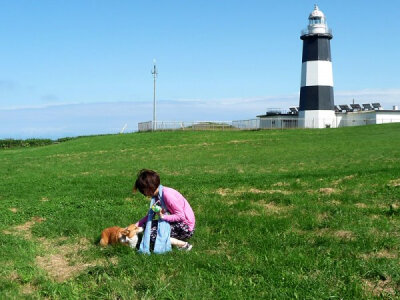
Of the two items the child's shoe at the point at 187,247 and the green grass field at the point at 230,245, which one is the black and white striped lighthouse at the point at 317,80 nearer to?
the green grass field at the point at 230,245

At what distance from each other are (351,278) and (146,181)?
3.29 meters

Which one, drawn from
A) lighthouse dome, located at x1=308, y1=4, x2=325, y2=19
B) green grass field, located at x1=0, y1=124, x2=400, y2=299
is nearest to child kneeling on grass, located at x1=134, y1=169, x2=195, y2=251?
green grass field, located at x1=0, y1=124, x2=400, y2=299

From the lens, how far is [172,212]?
24.5 ft

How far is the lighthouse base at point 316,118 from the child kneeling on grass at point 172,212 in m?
52.0

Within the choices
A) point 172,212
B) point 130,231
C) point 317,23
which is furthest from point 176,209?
point 317,23

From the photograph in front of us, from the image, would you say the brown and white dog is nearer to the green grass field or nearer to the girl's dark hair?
the green grass field

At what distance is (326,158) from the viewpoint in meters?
23.0

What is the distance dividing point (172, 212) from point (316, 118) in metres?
52.5

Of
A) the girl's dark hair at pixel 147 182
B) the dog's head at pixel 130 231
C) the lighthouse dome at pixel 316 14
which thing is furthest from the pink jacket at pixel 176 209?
the lighthouse dome at pixel 316 14

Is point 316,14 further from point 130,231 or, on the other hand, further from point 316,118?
point 130,231

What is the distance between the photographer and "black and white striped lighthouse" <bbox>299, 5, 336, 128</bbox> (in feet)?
188

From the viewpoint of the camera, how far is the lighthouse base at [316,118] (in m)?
57.4

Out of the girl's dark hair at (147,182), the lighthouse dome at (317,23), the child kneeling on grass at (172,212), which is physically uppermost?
the lighthouse dome at (317,23)

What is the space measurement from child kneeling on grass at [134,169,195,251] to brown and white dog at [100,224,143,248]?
11.5 inches
